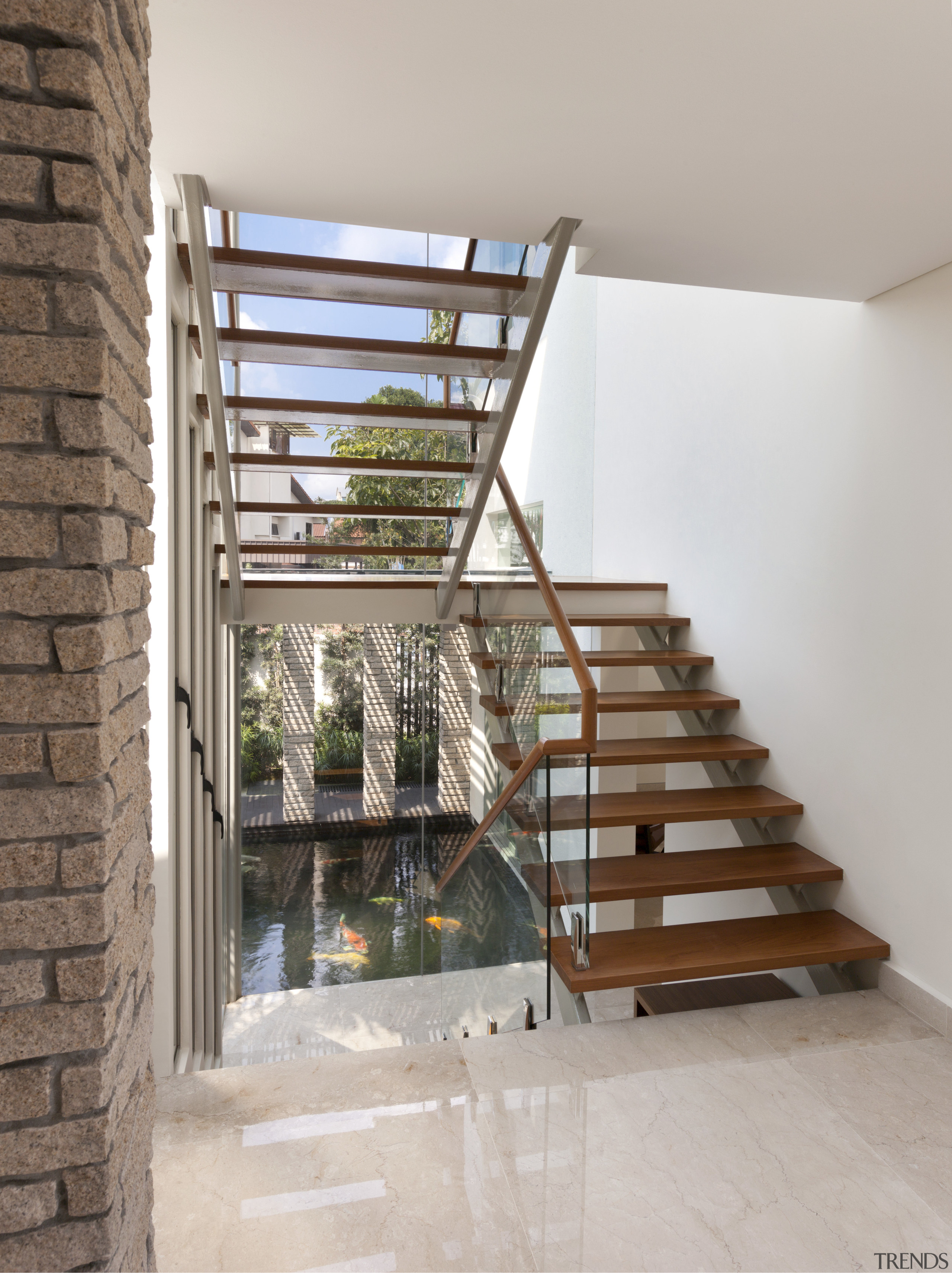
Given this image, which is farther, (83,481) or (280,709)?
(280,709)

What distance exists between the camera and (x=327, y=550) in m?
4.02

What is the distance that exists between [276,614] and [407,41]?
119 inches

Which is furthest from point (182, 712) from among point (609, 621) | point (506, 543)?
point (609, 621)

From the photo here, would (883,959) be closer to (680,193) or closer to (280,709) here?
(680,193)

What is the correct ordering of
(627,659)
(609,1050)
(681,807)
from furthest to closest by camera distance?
(627,659)
(681,807)
(609,1050)

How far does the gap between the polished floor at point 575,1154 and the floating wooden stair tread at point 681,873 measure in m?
0.49

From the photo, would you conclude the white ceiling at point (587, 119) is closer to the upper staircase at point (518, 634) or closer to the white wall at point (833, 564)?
the upper staircase at point (518, 634)

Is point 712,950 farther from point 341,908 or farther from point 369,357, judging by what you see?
point 341,908

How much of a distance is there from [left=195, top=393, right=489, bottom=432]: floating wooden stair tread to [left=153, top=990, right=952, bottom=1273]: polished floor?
2322 mm

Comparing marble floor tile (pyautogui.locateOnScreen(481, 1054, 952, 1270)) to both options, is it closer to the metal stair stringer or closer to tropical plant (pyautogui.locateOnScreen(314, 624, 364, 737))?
the metal stair stringer

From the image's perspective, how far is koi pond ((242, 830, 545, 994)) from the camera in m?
5.00

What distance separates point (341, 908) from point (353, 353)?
3.55m

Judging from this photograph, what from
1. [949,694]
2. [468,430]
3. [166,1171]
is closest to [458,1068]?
[166,1171]

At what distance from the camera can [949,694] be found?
272cm
